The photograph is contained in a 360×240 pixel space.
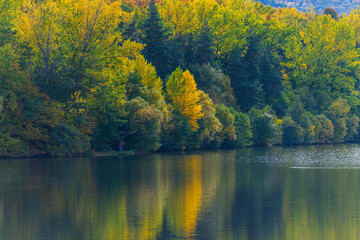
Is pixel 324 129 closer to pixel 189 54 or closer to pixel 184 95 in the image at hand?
pixel 189 54

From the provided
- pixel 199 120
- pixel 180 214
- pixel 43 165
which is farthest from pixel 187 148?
pixel 180 214

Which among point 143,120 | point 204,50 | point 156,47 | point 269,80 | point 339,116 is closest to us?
point 143,120

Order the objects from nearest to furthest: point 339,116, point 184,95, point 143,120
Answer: point 143,120, point 184,95, point 339,116

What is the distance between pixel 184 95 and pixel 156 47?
56.2 ft

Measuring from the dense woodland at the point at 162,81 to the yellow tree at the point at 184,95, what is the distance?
131 mm

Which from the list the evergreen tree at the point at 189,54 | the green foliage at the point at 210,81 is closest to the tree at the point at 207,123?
the green foliage at the point at 210,81

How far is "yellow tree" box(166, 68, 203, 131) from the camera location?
82.9 meters

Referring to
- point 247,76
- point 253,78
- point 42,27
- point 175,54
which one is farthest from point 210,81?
point 42,27

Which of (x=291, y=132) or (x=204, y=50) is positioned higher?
(x=204, y=50)

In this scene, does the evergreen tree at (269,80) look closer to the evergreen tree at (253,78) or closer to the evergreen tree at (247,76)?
the evergreen tree at (253,78)

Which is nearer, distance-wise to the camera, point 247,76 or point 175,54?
point 175,54

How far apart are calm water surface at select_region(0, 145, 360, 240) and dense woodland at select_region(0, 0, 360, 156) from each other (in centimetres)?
1086

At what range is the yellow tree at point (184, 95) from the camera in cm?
8294

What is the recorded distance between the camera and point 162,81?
290 ft
